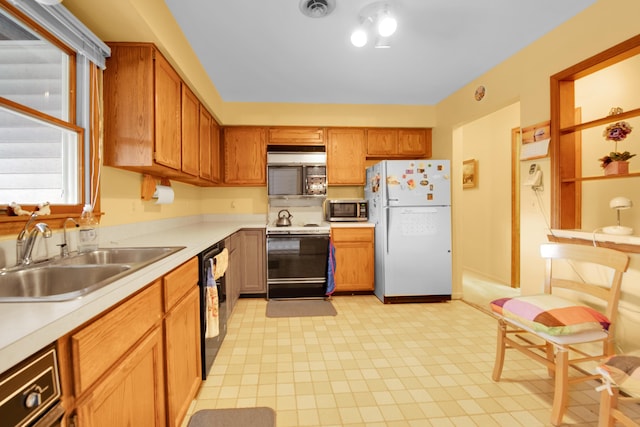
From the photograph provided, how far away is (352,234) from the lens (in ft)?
12.0

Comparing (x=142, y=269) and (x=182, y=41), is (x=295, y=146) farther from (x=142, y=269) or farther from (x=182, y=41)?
(x=142, y=269)

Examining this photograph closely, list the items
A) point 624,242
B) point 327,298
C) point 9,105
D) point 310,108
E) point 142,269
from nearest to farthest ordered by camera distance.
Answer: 1. point 142,269
2. point 9,105
3. point 624,242
4. point 327,298
5. point 310,108

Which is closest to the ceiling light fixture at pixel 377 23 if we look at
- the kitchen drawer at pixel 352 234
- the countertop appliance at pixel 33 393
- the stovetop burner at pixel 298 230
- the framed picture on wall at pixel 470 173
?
the stovetop burner at pixel 298 230

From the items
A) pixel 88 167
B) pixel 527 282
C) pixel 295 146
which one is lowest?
pixel 527 282

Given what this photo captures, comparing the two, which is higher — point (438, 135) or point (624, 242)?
point (438, 135)

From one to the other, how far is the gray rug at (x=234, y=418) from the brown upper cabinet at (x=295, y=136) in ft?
9.77

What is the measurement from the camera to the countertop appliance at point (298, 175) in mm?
3758

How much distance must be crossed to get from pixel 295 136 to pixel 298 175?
1.73 ft

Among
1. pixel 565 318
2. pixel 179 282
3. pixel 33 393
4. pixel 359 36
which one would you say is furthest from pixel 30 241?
pixel 565 318

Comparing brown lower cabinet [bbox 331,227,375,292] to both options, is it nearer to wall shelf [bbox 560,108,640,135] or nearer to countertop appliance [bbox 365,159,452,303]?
countertop appliance [bbox 365,159,452,303]

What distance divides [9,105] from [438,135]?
391 centimetres

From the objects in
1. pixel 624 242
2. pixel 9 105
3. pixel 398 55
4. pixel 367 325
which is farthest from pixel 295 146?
pixel 624 242

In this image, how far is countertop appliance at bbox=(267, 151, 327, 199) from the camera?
376 centimetres

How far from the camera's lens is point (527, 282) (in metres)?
2.43
